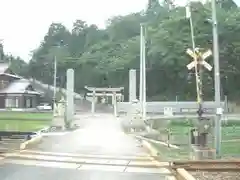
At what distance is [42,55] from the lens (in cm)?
9519

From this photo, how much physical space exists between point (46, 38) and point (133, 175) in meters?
91.5

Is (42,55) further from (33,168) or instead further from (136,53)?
(33,168)

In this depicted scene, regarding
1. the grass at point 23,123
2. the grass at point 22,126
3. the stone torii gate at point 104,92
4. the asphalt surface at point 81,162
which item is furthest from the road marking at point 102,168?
the stone torii gate at point 104,92

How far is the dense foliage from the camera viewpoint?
6303 centimetres

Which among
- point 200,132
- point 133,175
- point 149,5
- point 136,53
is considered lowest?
point 133,175

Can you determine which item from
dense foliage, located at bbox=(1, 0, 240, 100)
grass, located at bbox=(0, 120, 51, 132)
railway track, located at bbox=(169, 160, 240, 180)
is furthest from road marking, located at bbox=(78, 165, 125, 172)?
dense foliage, located at bbox=(1, 0, 240, 100)

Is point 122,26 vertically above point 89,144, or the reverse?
point 122,26

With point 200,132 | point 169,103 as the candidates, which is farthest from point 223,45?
point 200,132

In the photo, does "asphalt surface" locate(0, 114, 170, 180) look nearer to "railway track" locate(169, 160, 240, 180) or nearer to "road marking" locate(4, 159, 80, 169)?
"road marking" locate(4, 159, 80, 169)

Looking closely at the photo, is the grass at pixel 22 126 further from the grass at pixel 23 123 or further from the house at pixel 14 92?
the house at pixel 14 92

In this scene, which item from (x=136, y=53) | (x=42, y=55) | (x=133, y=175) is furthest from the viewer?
(x=42, y=55)

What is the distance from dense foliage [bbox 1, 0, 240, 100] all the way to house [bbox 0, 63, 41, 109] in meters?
8.27

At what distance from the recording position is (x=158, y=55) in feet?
214

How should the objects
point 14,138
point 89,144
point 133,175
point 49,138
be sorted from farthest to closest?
1. point 14,138
2. point 49,138
3. point 89,144
4. point 133,175
